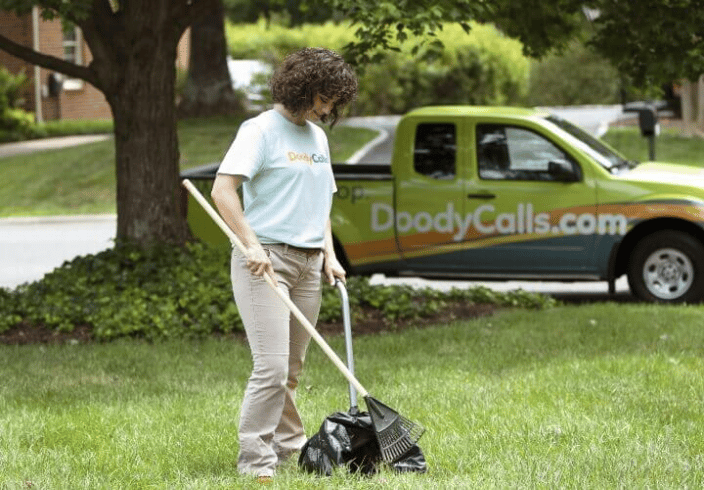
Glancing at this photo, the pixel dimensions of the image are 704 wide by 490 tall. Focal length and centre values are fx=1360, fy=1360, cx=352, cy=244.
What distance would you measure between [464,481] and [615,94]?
4250cm

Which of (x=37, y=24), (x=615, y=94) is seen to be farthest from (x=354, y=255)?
(x=615, y=94)

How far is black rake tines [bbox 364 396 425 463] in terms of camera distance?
5355mm

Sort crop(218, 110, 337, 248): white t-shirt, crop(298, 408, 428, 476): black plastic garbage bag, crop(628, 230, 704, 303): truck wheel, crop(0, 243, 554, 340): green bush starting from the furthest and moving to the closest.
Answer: crop(628, 230, 704, 303): truck wheel, crop(0, 243, 554, 340): green bush, crop(298, 408, 428, 476): black plastic garbage bag, crop(218, 110, 337, 248): white t-shirt

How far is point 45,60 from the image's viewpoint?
11.4m

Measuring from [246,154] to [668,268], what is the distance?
7.12 metres

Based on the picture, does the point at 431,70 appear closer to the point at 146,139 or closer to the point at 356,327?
the point at 146,139

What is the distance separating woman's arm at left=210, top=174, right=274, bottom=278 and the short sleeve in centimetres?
4

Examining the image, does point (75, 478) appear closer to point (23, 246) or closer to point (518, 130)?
point (518, 130)

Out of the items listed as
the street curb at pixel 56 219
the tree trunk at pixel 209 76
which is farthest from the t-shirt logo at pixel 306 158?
the tree trunk at pixel 209 76

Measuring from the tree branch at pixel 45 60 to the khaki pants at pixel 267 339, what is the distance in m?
6.39

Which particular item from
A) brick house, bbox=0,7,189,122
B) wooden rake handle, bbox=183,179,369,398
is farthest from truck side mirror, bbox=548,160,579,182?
brick house, bbox=0,7,189,122

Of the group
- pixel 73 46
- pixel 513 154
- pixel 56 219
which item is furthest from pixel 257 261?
pixel 73 46

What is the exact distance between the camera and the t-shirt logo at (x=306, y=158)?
5.40m

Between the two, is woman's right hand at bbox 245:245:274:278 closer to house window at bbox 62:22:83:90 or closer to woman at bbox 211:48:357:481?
woman at bbox 211:48:357:481
